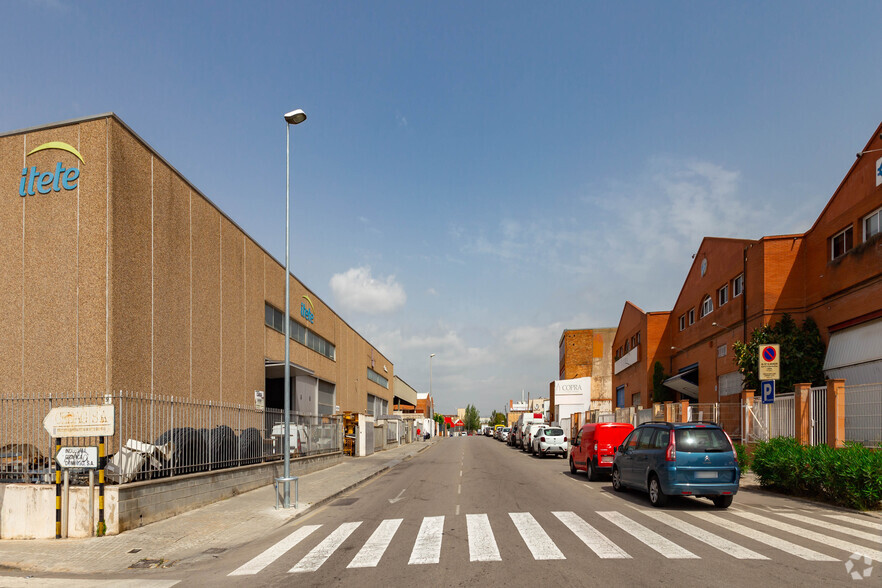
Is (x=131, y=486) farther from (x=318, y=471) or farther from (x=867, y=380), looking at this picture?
(x=867, y=380)

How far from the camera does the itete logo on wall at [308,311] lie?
34731mm

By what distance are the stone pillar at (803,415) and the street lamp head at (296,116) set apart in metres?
16.1

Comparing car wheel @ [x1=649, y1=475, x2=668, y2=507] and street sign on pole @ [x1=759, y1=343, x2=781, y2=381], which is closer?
car wheel @ [x1=649, y1=475, x2=668, y2=507]

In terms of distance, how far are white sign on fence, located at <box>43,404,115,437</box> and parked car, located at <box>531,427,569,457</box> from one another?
27.0 m

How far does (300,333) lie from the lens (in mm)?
34281

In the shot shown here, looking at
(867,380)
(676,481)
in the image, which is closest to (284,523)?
(676,481)

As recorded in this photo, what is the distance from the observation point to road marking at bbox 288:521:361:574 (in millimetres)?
8875

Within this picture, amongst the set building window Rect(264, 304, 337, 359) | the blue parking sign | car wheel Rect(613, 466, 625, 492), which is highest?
building window Rect(264, 304, 337, 359)

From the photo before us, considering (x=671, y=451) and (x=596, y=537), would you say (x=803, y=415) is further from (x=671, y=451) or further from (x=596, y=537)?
(x=596, y=537)

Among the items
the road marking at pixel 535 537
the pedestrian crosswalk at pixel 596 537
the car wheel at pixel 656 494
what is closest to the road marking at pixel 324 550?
the pedestrian crosswalk at pixel 596 537

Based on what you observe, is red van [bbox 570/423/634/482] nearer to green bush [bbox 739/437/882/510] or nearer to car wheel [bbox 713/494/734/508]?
green bush [bbox 739/437/882/510]

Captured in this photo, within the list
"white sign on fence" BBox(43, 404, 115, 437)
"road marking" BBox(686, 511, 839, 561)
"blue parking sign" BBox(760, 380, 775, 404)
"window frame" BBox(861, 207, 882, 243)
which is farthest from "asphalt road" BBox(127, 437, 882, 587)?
"window frame" BBox(861, 207, 882, 243)

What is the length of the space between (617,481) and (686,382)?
2639 cm

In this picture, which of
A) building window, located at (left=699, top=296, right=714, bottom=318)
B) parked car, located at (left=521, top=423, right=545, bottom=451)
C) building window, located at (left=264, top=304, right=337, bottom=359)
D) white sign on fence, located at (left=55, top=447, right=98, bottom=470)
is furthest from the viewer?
parked car, located at (left=521, top=423, right=545, bottom=451)
